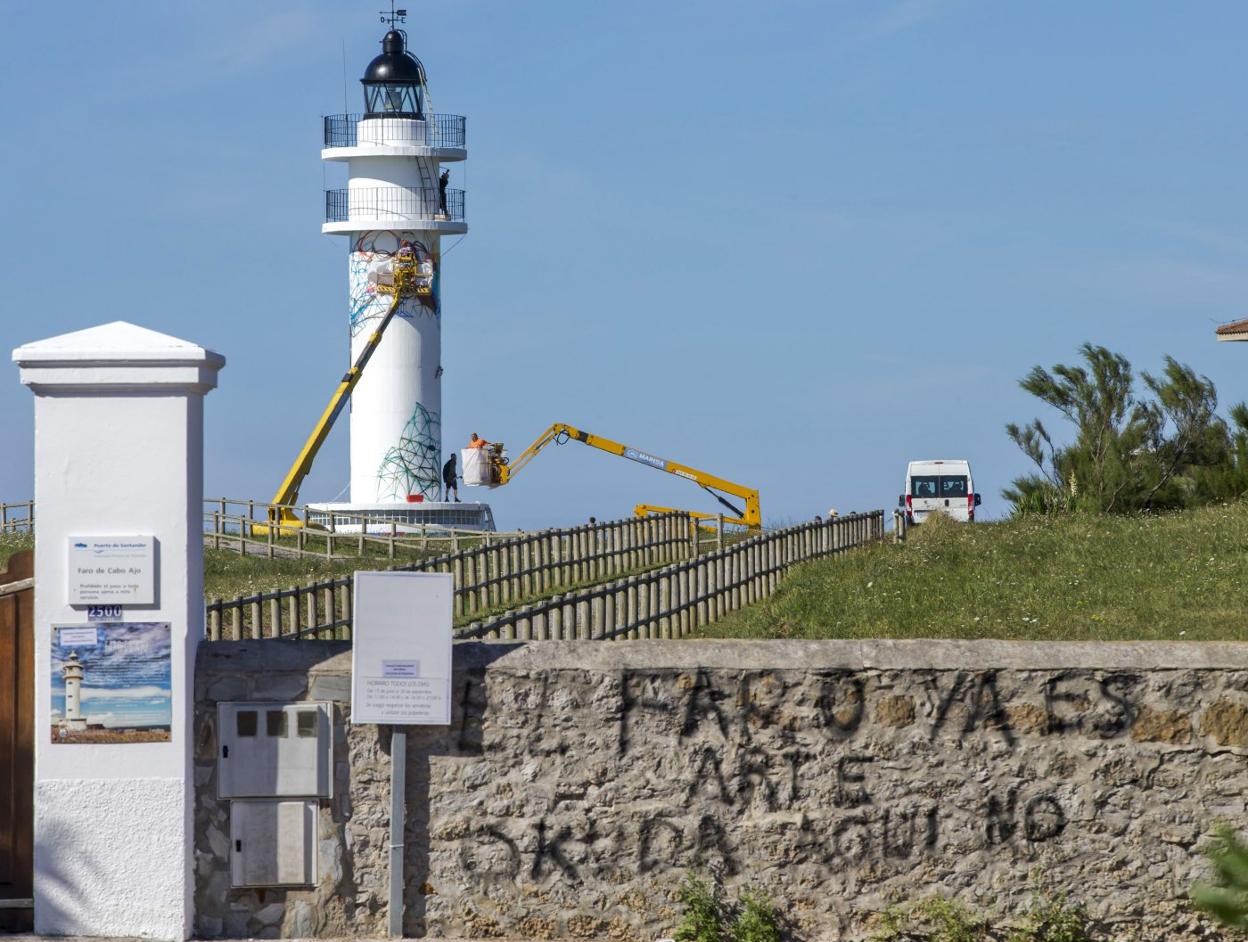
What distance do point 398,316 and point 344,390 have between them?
2.52 metres

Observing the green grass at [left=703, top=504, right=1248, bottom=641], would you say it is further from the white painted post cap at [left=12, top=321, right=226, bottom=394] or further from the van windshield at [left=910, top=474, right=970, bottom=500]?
the white painted post cap at [left=12, top=321, right=226, bottom=394]

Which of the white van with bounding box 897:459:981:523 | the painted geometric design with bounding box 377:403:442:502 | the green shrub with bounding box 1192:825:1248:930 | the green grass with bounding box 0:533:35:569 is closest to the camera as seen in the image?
the green shrub with bounding box 1192:825:1248:930

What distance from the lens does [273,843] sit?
7875 millimetres

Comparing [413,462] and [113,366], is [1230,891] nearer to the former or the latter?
[113,366]

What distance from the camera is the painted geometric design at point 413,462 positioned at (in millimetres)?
48875

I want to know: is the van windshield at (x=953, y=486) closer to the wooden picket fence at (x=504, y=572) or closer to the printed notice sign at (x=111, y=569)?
the wooden picket fence at (x=504, y=572)

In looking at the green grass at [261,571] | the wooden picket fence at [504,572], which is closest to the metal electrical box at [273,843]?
the wooden picket fence at [504,572]

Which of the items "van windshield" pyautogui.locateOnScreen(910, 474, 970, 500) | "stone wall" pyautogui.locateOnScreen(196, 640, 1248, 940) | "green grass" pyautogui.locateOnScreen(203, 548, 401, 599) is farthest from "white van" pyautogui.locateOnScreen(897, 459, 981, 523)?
"stone wall" pyautogui.locateOnScreen(196, 640, 1248, 940)

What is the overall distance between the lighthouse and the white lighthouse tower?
40752mm

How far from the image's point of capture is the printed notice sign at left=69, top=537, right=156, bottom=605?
7828 millimetres

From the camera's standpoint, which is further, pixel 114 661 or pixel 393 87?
pixel 393 87

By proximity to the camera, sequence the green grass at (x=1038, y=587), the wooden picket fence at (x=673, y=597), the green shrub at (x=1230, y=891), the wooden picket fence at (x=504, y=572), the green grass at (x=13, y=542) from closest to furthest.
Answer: the green shrub at (x=1230, y=891) < the wooden picket fence at (x=673, y=597) < the green grass at (x=1038, y=587) < the wooden picket fence at (x=504, y=572) < the green grass at (x=13, y=542)

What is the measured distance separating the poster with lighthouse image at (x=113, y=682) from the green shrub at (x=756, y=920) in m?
2.55

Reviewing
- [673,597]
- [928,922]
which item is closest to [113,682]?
[928,922]
